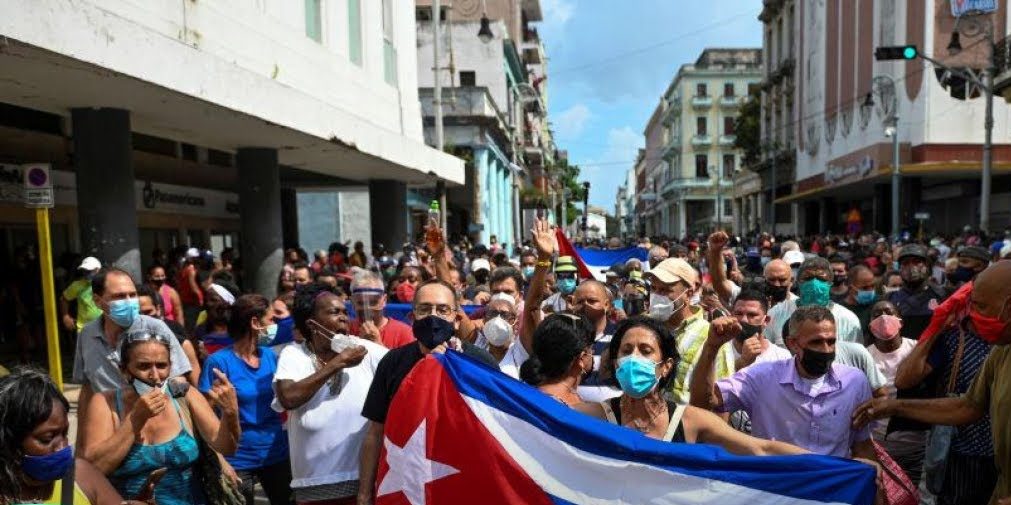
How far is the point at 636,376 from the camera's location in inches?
118

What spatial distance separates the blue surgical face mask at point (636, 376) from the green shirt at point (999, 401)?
4.61ft

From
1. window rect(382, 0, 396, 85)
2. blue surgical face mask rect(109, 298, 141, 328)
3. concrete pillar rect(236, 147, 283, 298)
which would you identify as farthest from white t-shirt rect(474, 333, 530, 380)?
window rect(382, 0, 396, 85)

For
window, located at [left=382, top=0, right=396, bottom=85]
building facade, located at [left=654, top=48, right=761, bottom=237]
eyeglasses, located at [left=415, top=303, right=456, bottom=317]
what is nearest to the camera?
eyeglasses, located at [left=415, top=303, right=456, bottom=317]

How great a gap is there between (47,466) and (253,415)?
1.83 metres

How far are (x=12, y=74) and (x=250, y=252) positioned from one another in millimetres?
6009

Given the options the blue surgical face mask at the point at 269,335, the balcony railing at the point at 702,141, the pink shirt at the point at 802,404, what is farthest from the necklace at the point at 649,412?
the balcony railing at the point at 702,141

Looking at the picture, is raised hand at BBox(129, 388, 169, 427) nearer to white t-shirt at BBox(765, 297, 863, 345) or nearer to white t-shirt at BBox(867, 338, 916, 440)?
white t-shirt at BBox(765, 297, 863, 345)

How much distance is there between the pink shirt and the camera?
134 inches

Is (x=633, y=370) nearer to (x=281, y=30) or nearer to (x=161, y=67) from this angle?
(x=161, y=67)

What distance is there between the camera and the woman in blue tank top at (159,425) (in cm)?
321

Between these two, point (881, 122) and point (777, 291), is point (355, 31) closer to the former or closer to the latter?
point (777, 291)

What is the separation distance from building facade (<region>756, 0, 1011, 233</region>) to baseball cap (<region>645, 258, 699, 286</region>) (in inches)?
969

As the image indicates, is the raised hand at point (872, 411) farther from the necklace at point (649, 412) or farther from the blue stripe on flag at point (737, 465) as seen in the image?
the necklace at point (649, 412)

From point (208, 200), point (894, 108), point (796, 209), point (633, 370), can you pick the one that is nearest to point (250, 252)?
point (208, 200)
